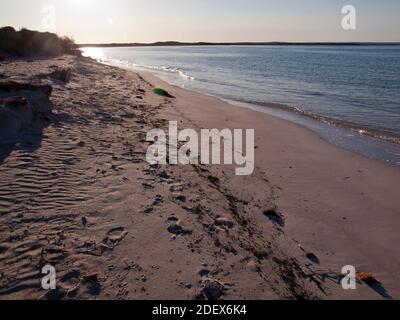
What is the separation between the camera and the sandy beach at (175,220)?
3719 millimetres

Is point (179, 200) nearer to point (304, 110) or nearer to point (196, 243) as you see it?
point (196, 243)

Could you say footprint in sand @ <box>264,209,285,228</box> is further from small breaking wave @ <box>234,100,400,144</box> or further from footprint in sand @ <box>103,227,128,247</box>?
small breaking wave @ <box>234,100,400,144</box>

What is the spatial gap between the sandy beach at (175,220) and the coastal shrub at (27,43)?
19.9m

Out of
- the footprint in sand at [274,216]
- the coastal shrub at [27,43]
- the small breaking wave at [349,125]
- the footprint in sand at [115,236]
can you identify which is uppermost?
the coastal shrub at [27,43]

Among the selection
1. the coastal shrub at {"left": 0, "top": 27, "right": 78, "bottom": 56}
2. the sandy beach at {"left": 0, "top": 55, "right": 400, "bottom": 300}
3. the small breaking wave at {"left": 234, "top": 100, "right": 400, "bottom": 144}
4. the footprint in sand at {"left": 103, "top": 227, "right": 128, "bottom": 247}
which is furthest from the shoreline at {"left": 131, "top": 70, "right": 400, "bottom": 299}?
the coastal shrub at {"left": 0, "top": 27, "right": 78, "bottom": 56}

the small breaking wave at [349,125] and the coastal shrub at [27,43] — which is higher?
the coastal shrub at [27,43]

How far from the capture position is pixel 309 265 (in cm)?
447

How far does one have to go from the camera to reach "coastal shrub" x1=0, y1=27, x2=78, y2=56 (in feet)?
83.2

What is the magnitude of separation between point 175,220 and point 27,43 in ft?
95.6

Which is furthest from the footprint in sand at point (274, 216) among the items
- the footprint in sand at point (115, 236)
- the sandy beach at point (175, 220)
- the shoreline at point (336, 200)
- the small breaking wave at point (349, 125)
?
the small breaking wave at point (349, 125)

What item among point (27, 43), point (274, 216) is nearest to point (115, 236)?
point (274, 216)

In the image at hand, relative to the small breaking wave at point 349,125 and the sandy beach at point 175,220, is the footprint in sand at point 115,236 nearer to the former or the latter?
the sandy beach at point 175,220

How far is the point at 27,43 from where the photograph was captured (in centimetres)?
2791
